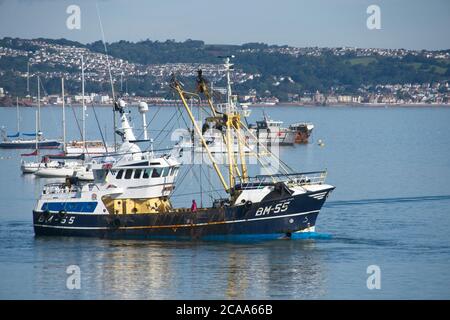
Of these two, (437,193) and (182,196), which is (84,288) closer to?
(182,196)

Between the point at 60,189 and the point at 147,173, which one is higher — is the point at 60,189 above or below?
below

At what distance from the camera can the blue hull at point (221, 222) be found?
63.5 m

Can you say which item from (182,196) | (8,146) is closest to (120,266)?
(182,196)

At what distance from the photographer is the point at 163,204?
65.9m

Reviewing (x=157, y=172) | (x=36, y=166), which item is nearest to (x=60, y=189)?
(x=157, y=172)

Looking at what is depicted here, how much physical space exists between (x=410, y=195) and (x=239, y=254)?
29.2 meters

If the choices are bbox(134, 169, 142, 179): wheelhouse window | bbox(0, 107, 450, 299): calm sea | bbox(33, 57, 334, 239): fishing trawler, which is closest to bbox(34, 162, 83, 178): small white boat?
bbox(0, 107, 450, 299): calm sea

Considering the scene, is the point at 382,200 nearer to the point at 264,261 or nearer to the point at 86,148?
the point at 264,261

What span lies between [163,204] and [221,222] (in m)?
3.88

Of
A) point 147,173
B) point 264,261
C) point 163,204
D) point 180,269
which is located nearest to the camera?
point 180,269

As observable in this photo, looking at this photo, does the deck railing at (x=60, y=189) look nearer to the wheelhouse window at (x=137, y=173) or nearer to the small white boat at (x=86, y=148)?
the wheelhouse window at (x=137, y=173)

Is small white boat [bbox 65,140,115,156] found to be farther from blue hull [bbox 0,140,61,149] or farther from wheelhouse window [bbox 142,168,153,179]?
wheelhouse window [bbox 142,168,153,179]

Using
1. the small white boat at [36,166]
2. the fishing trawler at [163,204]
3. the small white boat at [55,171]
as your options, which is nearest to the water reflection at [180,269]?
the fishing trawler at [163,204]
